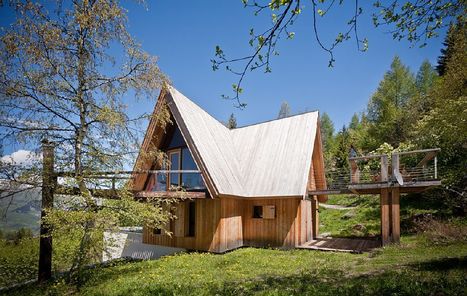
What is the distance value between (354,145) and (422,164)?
27.3 m

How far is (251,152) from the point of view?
61.1ft

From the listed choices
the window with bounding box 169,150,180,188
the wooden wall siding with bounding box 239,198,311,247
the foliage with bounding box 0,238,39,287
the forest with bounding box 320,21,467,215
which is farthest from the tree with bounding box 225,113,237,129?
the foliage with bounding box 0,238,39,287

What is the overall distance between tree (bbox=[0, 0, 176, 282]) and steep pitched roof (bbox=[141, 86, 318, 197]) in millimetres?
3787

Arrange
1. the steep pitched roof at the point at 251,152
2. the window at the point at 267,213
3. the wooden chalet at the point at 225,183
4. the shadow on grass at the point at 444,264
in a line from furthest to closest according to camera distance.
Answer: the window at the point at 267,213 → the steep pitched roof at the point at 251,152 → the wooden chalet at the point at 225,183 → the shadow on grass at the point at 444,264

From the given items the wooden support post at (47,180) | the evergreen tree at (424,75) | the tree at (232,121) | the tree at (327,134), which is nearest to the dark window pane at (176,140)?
the wooden support post at (47,180)

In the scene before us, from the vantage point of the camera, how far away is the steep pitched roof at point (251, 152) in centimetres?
1434

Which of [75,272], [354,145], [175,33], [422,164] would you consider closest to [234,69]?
[175,33]

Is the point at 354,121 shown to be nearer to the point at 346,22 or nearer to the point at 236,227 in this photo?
the point at 236,227

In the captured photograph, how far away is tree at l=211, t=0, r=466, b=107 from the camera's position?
3.94m

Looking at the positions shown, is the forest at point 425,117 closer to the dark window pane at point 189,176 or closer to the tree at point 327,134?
the tree at point 327,134

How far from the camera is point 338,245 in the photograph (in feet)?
51.2

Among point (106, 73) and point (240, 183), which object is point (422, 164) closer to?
point (240, 183)

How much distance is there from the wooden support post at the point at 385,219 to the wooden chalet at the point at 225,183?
394 cm

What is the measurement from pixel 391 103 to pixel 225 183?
103 ft
